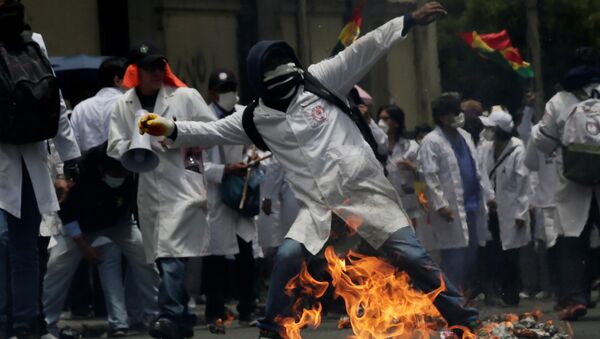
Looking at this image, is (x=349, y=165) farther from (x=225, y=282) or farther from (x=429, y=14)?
(x=225, y=282)

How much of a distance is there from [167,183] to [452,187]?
142 inches

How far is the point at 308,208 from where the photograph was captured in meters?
8.84

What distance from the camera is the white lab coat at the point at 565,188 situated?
1203 centimetres

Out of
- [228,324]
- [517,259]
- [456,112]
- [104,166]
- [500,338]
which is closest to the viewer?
[500,338]

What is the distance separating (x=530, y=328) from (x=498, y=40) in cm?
610

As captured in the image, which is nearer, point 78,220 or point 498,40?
point 78,220

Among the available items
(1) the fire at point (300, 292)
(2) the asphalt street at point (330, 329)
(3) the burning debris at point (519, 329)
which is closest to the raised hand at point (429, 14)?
(1) the fire at point (300, 292)

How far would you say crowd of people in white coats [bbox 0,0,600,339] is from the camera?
8.81 m

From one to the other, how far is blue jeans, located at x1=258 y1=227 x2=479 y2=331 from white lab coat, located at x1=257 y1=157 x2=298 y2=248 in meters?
5.45

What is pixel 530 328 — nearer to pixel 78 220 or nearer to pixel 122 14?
pixel 78 220

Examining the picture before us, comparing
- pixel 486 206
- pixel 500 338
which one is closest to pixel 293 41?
pixel 486 206

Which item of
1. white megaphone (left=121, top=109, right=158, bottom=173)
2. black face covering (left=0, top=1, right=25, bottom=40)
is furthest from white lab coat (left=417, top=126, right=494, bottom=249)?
black face covering (left=0, top=1, right=25, bottom=40)

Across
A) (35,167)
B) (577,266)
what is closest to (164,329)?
(35,167)

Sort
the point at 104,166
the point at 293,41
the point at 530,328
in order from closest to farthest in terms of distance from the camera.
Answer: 1. the point at 530,328
2. the point at 104,166
3. the point at 293,41
